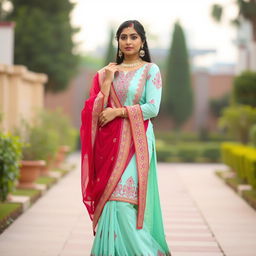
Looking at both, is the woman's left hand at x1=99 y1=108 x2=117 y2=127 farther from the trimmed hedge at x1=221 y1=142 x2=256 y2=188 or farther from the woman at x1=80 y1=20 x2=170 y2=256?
the trimmed hedge at x1=221 y1=142 x2=256 y2=188

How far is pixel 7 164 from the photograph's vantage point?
8977 mm

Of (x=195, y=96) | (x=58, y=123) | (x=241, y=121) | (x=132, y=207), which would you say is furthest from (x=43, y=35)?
(x=132, y=207)

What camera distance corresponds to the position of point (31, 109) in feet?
57.0

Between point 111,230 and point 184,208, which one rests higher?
point 111,230

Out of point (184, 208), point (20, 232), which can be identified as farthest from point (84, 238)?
point (184, 208)

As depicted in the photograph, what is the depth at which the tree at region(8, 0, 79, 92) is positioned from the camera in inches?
1102

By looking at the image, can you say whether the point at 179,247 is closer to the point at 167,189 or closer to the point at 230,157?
the point at 167,189

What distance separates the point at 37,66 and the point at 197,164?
753 cm

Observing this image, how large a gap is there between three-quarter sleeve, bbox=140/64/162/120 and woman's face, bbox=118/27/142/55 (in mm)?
203

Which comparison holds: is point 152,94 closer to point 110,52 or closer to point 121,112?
point 121,112

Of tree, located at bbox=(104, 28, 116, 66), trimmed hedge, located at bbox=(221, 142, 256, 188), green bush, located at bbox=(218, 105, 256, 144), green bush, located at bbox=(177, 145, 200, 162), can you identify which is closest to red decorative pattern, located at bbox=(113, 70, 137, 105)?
trimmed hedge, located at bbox=(221, 142, 256, 188)

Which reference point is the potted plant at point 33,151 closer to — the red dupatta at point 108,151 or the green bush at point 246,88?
the green bush at point 246,88

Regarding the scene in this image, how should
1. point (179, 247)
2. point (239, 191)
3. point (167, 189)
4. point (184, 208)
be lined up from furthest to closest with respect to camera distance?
point (167, 189) < point (239, 191) < point (184, 208) < point (179, 247)

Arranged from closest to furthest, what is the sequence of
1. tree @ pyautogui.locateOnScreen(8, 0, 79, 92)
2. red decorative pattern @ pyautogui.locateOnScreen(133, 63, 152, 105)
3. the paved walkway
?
red decorative pattern @ pyautogui.locateOnScreen(133, 63, 152, 105) < the paved walkway < tree @ pyautogui.locateOnScreen(8, 0, 79, 92)
